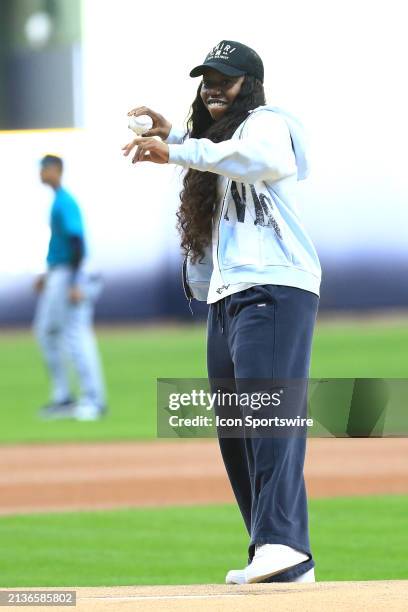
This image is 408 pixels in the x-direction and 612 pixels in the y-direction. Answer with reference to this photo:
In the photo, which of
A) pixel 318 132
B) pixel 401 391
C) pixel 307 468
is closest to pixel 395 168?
pixel 318 132

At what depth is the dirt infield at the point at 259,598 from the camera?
164 inches

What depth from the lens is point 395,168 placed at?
1236 inches

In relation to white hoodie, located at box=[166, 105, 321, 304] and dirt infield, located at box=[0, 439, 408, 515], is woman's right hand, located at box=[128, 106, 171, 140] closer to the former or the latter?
white hoodie, located at box=[166, 105, 321, 304]

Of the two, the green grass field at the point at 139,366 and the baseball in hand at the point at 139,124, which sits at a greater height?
the baseball in hand at the point at 139,124

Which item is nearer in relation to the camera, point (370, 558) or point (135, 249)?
point (370, 558)

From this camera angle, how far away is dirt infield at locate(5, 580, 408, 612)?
416cm

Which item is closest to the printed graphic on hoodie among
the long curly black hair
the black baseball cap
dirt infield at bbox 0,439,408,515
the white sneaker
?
the long curly black hair

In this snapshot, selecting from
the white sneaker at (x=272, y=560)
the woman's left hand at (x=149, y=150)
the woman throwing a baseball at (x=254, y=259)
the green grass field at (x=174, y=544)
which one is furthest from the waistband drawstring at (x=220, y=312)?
the green grass field at (x=174, y=544)

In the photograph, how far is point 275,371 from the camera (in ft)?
15.8

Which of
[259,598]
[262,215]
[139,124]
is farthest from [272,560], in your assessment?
[139,124]

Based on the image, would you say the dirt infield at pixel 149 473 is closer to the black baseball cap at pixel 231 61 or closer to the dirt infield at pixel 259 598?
the dirt infield at pixel 259 598

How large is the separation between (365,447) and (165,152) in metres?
7.88

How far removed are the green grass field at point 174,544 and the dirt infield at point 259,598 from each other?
1534 millimetres

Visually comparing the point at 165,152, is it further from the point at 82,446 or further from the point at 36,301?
the point at 36,301
